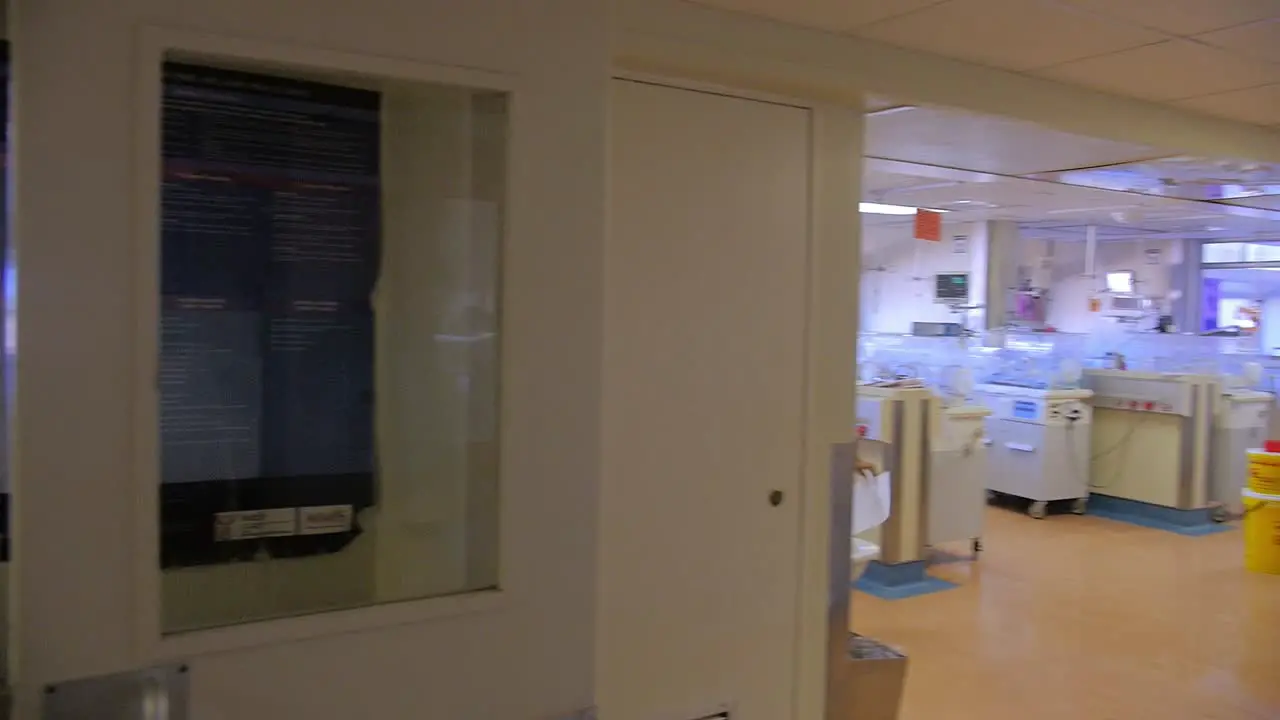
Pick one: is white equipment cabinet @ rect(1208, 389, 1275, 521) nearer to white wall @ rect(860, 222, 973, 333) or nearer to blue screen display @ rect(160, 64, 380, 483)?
white wall @ rect(860, 222, 973, 333)

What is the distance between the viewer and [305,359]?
1598mm

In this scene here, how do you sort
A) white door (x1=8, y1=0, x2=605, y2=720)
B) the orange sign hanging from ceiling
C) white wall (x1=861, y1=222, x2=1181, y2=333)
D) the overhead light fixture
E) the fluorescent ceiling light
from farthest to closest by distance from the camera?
white wall (x1=861, y1=222, x2=1181, y2=333), the fluorescent ceiling light, the orange sign hanging from ceiling, the overhead light fixture, white door (x1=8, y1=0, x2=605, y2=720)

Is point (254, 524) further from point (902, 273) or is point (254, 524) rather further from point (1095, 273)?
point (1095, 273)

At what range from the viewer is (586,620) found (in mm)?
1646

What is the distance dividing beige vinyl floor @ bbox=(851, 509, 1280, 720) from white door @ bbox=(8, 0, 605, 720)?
2593 mm

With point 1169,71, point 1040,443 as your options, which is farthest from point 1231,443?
point 1169,71

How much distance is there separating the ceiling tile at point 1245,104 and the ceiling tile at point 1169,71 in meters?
0.10

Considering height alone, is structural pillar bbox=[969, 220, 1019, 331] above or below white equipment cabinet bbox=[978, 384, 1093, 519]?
above

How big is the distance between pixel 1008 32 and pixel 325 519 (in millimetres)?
2240

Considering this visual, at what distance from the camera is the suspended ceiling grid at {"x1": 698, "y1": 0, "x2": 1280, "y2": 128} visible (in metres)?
2.57

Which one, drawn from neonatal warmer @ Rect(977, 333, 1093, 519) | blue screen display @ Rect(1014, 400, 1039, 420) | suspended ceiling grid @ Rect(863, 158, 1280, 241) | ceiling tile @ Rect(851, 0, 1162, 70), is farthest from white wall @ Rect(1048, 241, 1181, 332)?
ceiling tile @ Rect(851, 0, 1162, 70)

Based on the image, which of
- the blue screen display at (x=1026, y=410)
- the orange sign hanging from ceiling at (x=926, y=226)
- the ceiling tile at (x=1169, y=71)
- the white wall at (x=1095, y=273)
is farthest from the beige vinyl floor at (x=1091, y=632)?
the white wall at (x=1095, y=273)

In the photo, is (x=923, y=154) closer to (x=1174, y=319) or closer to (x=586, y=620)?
(x=586, y=620)

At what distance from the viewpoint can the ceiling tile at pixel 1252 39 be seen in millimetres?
2773
